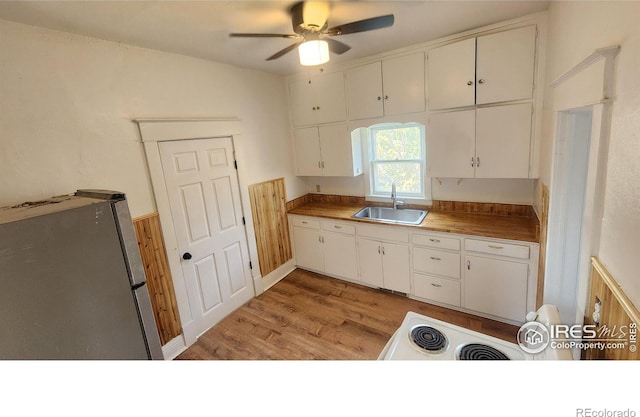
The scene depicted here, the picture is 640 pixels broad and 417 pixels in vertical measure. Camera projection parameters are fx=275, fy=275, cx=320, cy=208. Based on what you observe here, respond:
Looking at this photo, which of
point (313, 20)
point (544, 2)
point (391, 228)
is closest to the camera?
point (313, 20)

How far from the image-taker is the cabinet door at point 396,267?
9.48 ft

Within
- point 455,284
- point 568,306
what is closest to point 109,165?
point 455,284

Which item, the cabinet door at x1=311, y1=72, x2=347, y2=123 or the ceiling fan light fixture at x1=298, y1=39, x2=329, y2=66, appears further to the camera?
the cabinet door at x1=311, y1=72, x2=347, y2=123

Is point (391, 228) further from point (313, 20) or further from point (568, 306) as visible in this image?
point (313, 20)

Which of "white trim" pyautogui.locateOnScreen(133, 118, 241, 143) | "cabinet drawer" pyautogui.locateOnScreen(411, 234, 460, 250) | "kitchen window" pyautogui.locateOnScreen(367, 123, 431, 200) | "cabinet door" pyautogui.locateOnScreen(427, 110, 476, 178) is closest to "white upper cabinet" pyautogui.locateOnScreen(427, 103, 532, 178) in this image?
"cabinet door" pyautogui.locateOnScreen(427, 110, 476, 178)

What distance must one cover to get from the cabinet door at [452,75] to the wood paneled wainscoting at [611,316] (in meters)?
1.92

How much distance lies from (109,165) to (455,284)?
310 cm

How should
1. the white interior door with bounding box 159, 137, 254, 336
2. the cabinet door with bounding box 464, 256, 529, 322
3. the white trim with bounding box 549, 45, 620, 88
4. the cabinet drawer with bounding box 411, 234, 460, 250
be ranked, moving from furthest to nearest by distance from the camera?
the cabinet drawer with bounding box 411, 234, 460, 250 → the white interior door with bounding box 159, 137, 254, 336 → the cabinet door with bounding box 464, 256, 529, 322 → the white trim with bounding box 549, 45, 620, 88

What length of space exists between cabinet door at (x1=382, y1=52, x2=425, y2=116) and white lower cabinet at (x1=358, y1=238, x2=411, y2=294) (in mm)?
1424

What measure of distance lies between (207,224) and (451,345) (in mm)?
2282

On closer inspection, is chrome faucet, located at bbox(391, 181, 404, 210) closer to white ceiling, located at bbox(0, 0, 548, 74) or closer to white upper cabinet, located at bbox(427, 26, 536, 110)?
white upper cabinet, located at bbox(427, 26, 536, 110)

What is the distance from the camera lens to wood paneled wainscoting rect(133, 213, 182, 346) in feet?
7.25

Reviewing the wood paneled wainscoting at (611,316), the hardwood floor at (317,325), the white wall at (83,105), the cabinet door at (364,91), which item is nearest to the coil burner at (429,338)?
the wood paneled wainscoting at (611,316)
